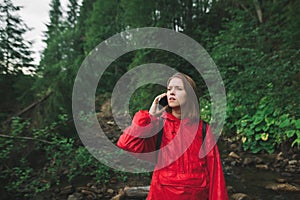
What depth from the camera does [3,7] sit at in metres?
4.82

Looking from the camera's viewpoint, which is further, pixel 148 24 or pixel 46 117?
pixel 148 24

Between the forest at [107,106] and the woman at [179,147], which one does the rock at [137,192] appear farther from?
the woman at [179,147]

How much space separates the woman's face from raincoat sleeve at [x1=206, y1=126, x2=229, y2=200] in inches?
11.0

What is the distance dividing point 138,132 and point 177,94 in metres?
0.33

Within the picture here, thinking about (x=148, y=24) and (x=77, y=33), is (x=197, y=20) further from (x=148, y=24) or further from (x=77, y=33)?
(x=77, y=33)

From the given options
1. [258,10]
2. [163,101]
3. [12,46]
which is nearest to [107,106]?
[12,46]

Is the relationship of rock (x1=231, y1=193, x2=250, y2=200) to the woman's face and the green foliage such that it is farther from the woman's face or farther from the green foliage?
the woman's face

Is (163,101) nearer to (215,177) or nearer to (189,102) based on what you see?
(189,102)

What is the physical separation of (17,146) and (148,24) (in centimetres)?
759

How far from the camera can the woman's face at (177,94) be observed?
1.53 metres

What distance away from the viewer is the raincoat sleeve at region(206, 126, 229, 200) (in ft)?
4.80

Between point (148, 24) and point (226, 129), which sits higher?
point (148, 24)

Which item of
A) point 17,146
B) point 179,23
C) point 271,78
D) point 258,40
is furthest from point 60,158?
point 179,23

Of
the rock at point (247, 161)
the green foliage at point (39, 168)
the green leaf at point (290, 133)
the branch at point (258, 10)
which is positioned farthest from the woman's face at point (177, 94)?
the branch at point (258, 10)
